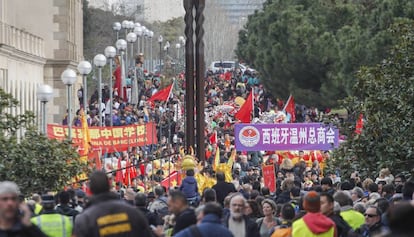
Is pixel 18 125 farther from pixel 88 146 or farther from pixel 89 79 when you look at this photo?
pixel 89 79

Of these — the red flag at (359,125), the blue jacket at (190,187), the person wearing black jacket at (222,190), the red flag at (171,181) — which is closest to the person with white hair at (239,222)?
the person wearing black jacket at (222,190)

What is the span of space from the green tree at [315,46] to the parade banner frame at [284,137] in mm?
17357

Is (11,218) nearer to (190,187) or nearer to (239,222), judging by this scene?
(239,222)

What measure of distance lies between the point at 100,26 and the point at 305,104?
129 ft

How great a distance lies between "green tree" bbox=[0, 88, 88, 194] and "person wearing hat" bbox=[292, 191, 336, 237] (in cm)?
1099

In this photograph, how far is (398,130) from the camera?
25.0 m

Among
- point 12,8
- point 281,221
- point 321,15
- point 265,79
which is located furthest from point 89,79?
point 281,221

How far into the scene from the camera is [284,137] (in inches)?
1403

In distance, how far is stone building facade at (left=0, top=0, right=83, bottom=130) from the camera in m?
49.3

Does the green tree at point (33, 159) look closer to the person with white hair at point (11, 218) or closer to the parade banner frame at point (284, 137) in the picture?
the parade banner frame at point (284, 137)

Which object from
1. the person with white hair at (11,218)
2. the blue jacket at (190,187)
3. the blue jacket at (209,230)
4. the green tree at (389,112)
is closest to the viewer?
the person with white hair at (11,218)

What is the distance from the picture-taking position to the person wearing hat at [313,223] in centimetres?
1460

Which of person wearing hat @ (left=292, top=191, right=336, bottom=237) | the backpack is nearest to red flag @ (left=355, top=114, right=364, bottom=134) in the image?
the backpack

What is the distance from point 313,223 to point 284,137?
69.0 feet
